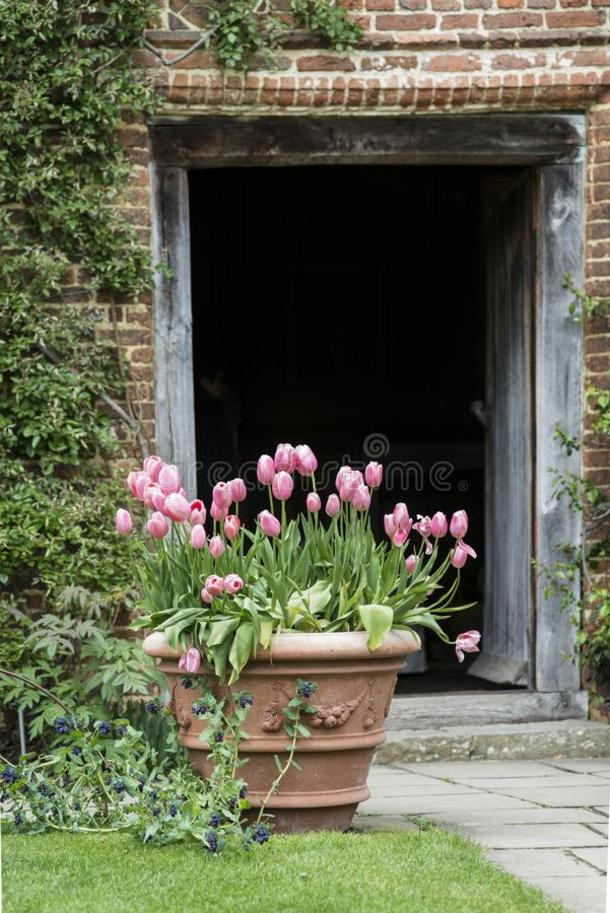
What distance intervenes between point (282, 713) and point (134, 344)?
268 cm

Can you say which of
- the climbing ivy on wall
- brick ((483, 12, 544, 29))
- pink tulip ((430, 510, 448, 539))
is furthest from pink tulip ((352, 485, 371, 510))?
brick ((483, 12, 544, 29))

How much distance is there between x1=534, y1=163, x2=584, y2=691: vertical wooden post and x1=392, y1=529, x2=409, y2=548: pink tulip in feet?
8.37

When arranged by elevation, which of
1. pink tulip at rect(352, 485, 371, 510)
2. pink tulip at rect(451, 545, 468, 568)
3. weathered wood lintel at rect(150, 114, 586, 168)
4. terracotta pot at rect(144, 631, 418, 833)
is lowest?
terracotta pot at rect(144, 631, 418, 833)

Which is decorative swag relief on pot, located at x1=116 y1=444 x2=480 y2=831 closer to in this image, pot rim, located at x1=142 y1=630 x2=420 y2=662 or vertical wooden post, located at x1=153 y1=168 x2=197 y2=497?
pot rim, located at x1=142 y1=630 x2=420 y2=662

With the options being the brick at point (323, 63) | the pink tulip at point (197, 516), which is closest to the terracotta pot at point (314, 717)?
the pink tulip at point (197, 516)

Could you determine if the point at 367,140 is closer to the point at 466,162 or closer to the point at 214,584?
the point at 466,162

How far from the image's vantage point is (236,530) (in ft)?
14.1

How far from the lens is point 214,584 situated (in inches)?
159

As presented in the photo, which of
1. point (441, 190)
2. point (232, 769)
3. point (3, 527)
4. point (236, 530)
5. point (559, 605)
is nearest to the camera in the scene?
point (232, 769)

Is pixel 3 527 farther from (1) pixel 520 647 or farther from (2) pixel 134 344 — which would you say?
(1) pixel 520 647

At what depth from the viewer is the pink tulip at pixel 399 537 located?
14.1ft

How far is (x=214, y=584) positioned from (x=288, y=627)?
32 cm

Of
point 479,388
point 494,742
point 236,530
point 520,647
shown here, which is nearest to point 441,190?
point 479,388

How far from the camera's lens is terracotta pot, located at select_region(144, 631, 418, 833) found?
13.6ft
